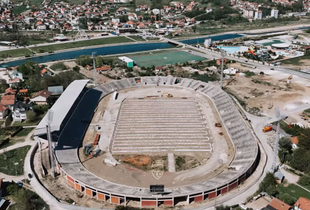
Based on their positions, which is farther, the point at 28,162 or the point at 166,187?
the point at 28,162

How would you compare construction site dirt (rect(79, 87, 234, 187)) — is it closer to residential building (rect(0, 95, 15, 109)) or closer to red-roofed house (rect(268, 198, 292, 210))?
red-roofed house (rect(268, 198, 292, 210))

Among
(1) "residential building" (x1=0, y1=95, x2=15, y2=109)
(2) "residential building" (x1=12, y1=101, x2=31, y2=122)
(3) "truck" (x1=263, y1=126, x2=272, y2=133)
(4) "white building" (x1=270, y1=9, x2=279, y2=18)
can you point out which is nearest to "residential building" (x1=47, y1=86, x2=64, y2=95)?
(1) "residential building" (x1=0, y1=95, x2=15, y2=109)

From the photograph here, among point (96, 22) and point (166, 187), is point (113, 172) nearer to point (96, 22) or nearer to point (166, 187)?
point (166, 187)

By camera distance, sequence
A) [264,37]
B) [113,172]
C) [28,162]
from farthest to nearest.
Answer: [264,37] → [28,162] → [113,172]

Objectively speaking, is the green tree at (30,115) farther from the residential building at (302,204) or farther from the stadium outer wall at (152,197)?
the residential building at (302,204)

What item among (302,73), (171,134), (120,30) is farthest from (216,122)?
(120,30)

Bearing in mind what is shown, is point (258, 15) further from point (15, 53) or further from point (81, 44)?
point (15, 53)

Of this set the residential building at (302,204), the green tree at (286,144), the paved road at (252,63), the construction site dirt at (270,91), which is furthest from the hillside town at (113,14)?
the residential building at (302,204)
